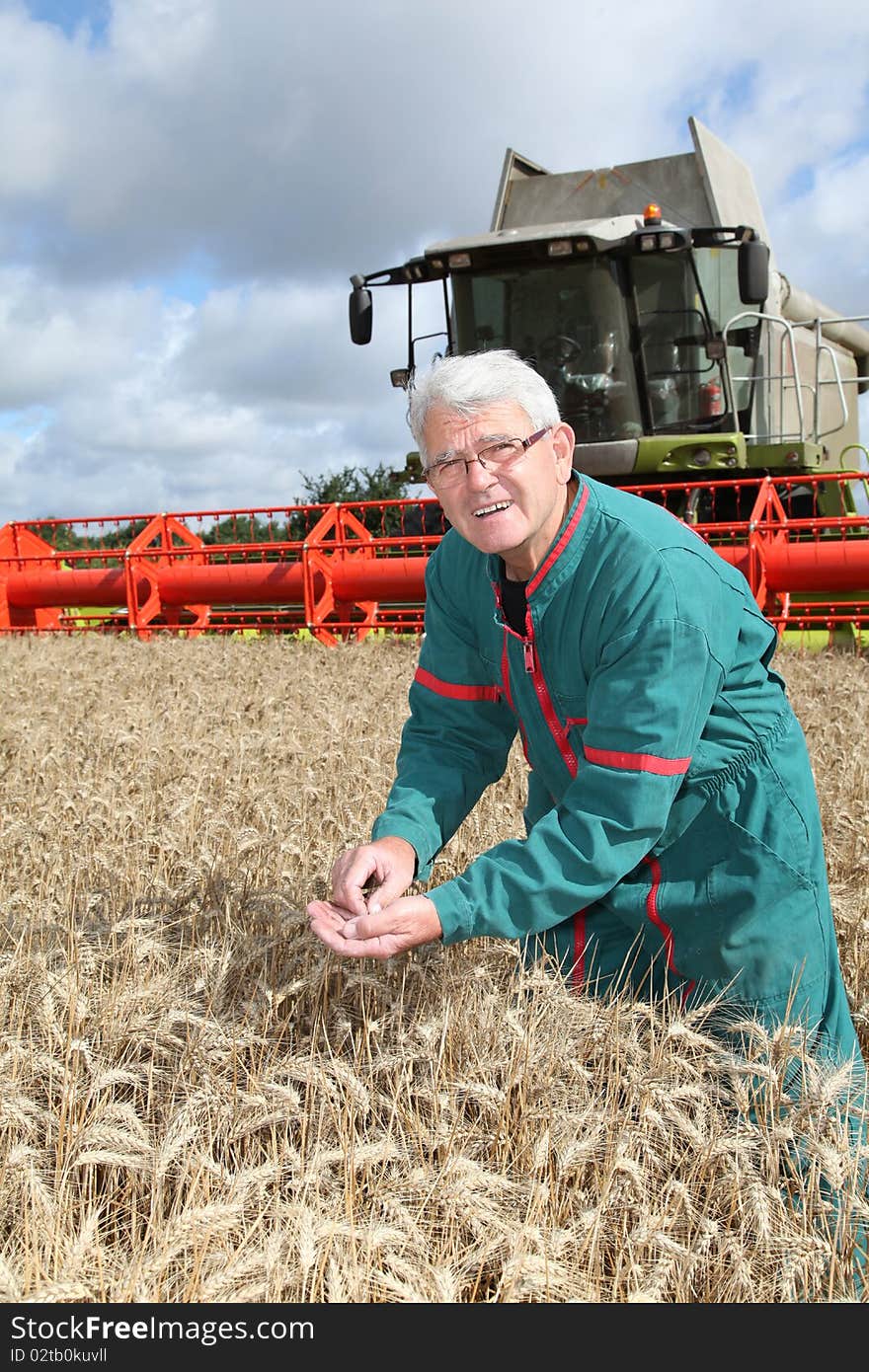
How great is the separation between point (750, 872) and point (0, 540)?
10.6m

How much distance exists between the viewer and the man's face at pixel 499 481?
6.60 feet

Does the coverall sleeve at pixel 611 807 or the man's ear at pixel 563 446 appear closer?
the coverall sleeve at pixel 611 807

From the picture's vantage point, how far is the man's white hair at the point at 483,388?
1.99m

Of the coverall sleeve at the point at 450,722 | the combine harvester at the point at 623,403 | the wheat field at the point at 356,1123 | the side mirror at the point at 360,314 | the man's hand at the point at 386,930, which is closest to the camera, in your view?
the wheat field at the point at 356,1123

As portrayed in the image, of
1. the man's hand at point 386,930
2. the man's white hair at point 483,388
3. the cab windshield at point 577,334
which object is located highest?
the cab windshield at point 577,334

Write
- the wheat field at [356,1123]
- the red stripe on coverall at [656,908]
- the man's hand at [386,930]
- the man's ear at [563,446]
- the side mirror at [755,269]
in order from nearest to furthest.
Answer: the wheat field at [356,1123] → the man's hand at [386,930] → the man's ear at [563,446] → the red stripe on coverall at [656,908] → the side mirror at [755,269]

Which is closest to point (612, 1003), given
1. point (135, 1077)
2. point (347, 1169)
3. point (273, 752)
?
point (347, 1169)

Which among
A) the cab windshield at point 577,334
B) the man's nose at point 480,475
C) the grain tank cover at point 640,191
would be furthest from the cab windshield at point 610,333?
the man's nose at point 480,475

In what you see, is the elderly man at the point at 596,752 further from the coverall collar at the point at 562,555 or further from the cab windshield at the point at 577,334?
the cab windshield at the point at 577,334

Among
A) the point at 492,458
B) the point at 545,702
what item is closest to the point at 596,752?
the point at 545,702

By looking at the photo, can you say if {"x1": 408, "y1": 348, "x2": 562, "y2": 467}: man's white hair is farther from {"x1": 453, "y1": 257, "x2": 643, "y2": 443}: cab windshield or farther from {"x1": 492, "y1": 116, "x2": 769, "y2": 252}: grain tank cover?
{"x1": 492, "y1": 116, "x2": 769, "y2": 252}: grain tank cover

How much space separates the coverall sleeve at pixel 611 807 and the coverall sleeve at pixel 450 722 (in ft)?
1.42

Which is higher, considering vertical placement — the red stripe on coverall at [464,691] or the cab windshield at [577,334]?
the cab windshield at [577,334]

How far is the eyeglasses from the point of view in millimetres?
2020
